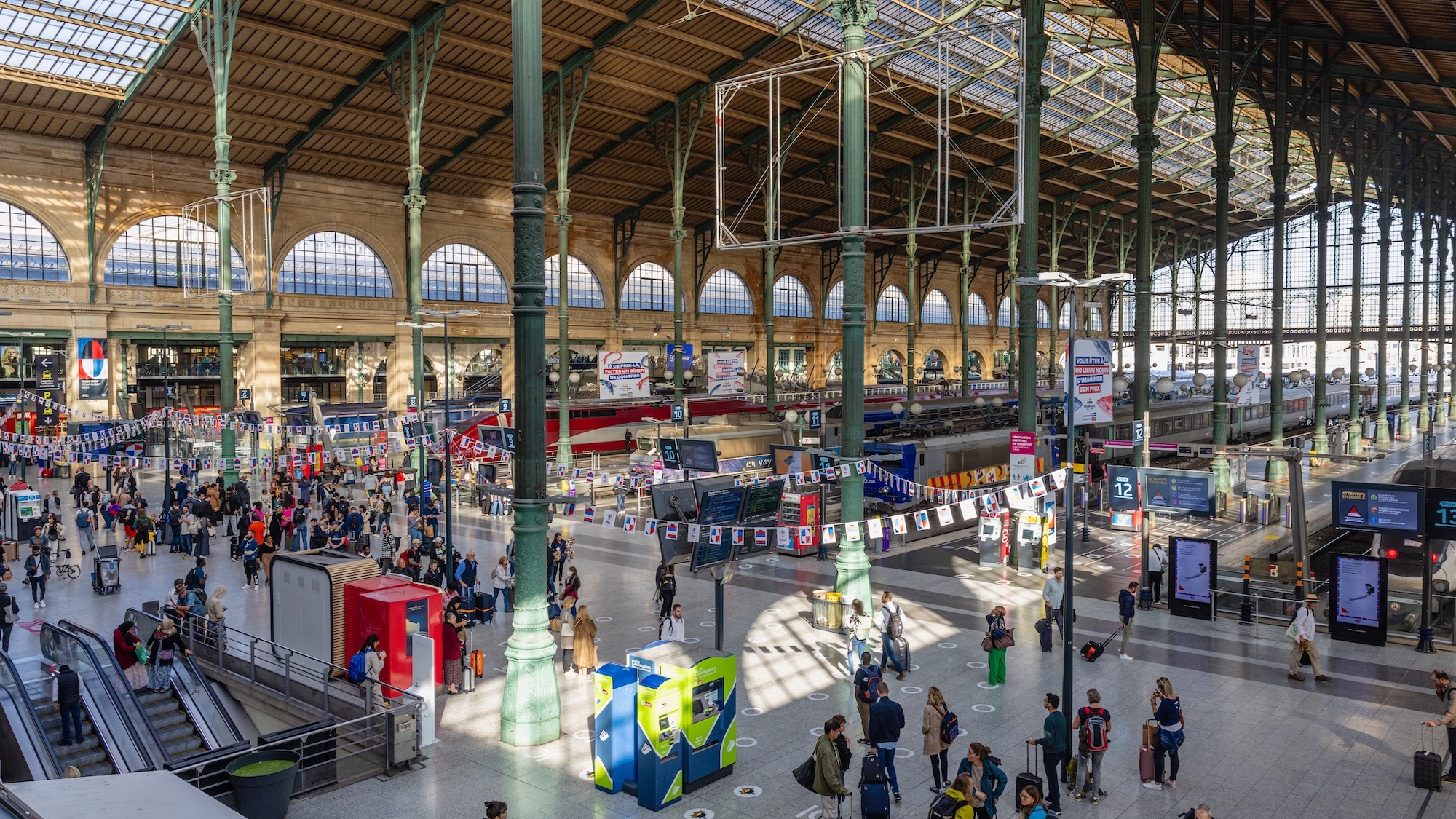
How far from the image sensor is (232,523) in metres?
29.6

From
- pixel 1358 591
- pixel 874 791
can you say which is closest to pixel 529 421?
pixel 874 791

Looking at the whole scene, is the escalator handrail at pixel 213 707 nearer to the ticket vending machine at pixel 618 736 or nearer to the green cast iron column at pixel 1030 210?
the ticket vending machine at pixel 618 736

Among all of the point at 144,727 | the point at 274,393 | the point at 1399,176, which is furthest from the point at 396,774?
the point at 1399,176

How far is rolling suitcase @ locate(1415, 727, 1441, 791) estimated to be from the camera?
38.1 feet

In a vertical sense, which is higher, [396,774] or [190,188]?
[190,188]

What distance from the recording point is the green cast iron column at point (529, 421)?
41.6 ft

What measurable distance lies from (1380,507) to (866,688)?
40.4 ft

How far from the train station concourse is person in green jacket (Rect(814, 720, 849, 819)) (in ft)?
0.26

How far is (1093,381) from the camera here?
1898cm

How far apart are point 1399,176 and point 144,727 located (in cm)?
5805

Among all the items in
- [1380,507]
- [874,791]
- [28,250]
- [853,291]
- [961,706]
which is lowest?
[961,706]

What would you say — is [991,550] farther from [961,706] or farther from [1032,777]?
[1032,777]

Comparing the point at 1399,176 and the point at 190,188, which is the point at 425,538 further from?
the point at 1399,176

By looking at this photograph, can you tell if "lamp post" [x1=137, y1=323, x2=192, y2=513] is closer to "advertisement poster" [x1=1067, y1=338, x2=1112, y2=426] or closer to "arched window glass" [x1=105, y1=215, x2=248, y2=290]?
"arched window glass" [x1=105, y1=215, x2=248, y2=290]
